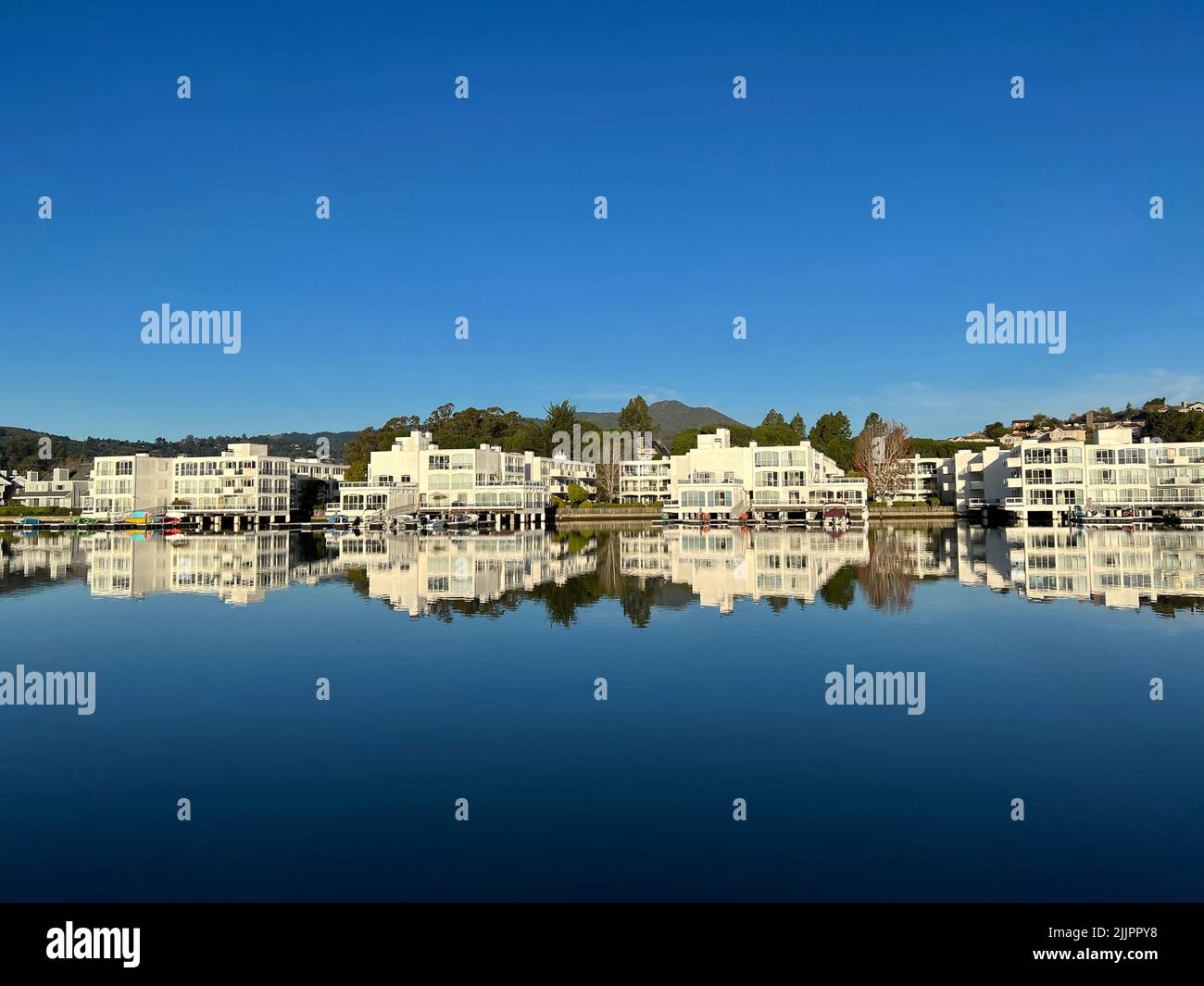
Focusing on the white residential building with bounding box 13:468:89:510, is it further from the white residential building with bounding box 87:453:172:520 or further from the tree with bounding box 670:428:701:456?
the tree with bounding box 670:428:701:456

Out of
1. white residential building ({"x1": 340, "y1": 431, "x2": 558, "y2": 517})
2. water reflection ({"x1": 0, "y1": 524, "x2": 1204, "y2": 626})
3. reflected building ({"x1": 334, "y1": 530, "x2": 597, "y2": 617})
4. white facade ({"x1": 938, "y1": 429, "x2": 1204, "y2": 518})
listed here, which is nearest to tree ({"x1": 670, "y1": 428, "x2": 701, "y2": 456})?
white residential building ({"x1": 340, "y1": 431, "x2": 558, "y2": 517})

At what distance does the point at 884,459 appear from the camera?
4090 inches

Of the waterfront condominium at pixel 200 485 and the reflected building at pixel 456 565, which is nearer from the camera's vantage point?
the reflected building at pixel 456 565

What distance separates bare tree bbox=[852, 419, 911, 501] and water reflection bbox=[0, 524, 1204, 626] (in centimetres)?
3404

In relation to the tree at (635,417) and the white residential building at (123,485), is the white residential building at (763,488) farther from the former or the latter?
the white residential building at (123,485)

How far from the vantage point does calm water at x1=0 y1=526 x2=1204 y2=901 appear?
905cm

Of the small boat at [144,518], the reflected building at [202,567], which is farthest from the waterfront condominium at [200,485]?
the reflected building at [202,567]

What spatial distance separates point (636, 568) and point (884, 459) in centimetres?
6874

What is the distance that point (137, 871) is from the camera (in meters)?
9.14

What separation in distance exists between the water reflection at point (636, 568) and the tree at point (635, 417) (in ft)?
180

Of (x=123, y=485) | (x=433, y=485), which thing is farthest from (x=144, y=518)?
(x=433, y=485)

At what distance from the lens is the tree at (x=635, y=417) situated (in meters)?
124

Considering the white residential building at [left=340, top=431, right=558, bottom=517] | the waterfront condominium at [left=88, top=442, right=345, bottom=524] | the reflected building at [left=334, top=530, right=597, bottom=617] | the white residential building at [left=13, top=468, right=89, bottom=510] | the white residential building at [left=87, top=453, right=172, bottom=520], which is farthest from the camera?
the white residential building at [left=13, top=468, right=89, bottom=510]
